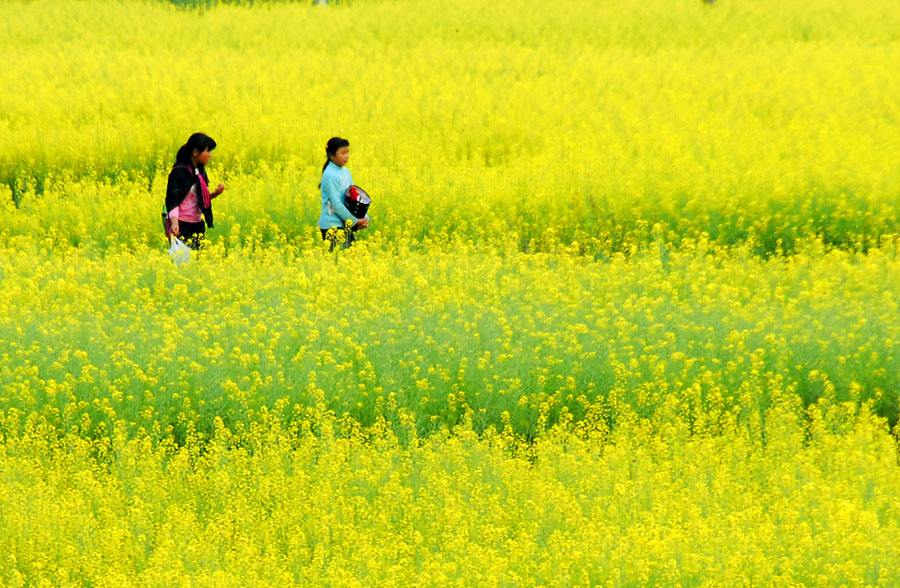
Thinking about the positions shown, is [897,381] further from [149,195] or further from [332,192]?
[149,195]

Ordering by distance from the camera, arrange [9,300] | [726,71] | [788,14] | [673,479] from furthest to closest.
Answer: [788,14], [726,71], [9,300], [673,479]

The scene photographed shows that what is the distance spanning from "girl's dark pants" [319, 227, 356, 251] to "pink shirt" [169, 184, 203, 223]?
3.80 ft

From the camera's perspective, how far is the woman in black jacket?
9719 millimetres

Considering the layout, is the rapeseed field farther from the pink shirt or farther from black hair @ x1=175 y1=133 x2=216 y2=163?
black hair @ x1=175 y1=133 x2=216 y2=163

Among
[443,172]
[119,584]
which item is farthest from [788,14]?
[119,584]


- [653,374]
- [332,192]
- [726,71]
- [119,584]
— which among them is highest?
[726,71]

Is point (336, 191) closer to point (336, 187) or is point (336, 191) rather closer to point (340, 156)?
point (336, 187)

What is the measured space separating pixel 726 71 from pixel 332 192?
10.7 m

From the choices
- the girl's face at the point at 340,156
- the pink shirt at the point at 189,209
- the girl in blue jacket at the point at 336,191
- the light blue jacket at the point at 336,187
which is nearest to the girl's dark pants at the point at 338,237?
the girl in blue jacket at the point at 336,191

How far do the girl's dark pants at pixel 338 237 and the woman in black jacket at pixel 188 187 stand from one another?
1.05 metres

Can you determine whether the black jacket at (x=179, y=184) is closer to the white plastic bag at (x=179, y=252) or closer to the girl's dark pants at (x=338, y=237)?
the white plastic bag at (x=179, y=252)

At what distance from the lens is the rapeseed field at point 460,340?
17.9 feet

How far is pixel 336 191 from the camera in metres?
9.92

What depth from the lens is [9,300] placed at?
898 cm
